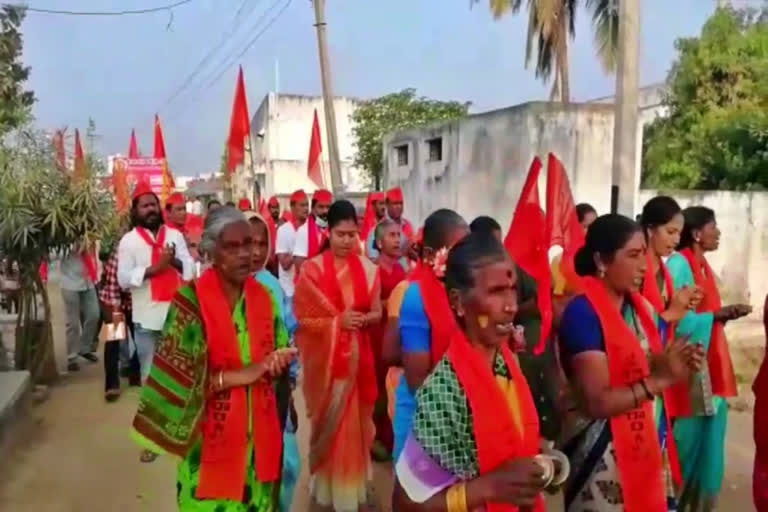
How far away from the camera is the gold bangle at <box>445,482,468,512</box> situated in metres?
1.93

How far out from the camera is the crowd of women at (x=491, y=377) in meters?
1.99

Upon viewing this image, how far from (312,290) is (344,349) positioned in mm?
373

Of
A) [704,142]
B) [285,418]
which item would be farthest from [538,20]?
[285,418]

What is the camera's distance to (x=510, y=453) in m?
1.99

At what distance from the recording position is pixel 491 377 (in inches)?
80.4

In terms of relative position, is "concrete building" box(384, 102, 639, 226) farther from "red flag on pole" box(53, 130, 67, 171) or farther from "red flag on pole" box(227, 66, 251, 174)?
"red flag on pole" box(53, 130, 67, 171)

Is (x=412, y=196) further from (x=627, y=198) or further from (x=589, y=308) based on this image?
(x=589, y=308)

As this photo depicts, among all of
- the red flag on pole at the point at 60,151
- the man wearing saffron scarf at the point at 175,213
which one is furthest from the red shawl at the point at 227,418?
the red flag on pole at the point at 60,151

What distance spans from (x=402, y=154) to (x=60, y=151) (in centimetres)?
754

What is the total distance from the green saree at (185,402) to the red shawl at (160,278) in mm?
Answer: 3065

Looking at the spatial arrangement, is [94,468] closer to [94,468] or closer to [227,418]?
[94,468]

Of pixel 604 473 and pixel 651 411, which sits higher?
pixel 651 411

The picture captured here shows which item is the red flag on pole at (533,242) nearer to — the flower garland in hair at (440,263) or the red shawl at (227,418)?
the flower garland in hair at (440,263)

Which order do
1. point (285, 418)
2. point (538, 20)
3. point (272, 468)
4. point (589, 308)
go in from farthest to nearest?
point (538, 20), point (285, 418), point (272, 468), point (589, 308)
